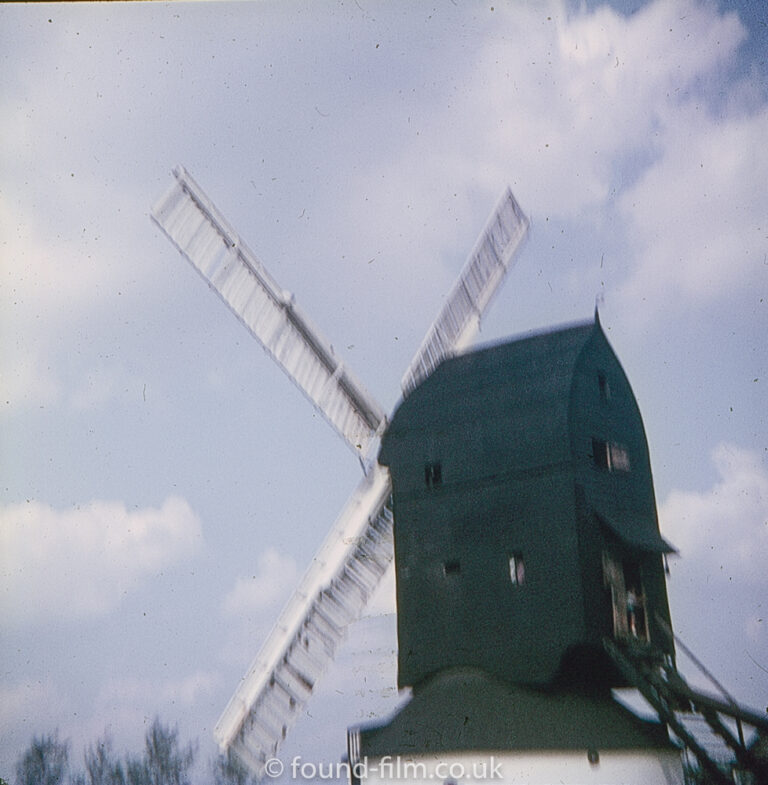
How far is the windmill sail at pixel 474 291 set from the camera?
10023 millimetres

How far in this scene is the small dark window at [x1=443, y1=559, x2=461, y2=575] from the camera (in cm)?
905

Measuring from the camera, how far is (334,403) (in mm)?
9844

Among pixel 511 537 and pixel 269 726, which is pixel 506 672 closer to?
pixel 511 537

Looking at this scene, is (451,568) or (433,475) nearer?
(451,568)

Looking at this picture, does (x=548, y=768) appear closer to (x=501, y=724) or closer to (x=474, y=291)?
(x=501, y=724)

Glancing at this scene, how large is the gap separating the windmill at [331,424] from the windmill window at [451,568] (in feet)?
2.77

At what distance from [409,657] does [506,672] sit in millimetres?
953

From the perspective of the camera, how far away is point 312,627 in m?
9.25

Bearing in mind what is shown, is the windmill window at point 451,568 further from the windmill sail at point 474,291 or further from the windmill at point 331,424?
the windmill sail at point 474,291

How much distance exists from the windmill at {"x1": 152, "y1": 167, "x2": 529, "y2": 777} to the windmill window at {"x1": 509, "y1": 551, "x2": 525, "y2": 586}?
57.5 inches

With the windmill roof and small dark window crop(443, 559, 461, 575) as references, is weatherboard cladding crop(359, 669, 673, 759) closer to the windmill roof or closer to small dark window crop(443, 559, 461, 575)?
small dark window crop(443, 559, 461, 575)

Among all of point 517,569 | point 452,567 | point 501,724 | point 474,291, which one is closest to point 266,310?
point 474,291

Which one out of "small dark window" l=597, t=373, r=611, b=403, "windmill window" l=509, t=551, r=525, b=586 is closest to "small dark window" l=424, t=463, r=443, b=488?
"windmill window" l=509, t=551, r=525, b=586

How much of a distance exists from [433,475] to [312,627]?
5.65ft
